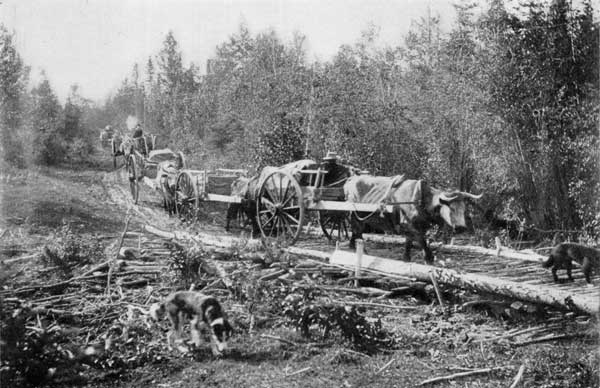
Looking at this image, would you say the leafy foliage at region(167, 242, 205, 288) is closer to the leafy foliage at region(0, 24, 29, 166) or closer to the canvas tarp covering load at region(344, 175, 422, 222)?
the canvas tarp covering load at region(344, 175, 422, 222)

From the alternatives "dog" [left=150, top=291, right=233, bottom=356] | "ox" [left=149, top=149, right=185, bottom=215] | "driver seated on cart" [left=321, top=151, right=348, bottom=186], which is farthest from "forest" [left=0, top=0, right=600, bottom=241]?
"dog" [left=150, top=291, right=233, bottom=356]

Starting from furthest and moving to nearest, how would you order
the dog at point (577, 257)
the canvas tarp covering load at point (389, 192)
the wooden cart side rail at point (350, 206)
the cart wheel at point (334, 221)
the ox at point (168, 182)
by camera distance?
the ox at point (168, 182) → the cart wheel at point (334, 221) → the wooden cart side rail at point (350, 206) → the canvas tarp covering load at point (389, 192) → the dog at point (577, 257)

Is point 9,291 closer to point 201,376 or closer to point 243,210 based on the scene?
point 201,376

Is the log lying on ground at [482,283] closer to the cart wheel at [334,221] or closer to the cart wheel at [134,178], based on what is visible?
the cart wheel at [334,221]

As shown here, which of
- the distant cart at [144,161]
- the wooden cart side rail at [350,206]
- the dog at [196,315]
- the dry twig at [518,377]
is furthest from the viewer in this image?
the distant cart at [144,161]

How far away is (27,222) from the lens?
13016 millimetres

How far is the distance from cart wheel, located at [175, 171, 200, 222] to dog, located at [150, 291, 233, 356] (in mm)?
7089

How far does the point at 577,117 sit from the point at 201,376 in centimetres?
1003

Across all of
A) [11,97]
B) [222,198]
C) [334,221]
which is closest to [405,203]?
[334,221]

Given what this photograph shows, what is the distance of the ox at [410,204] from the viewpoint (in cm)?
857

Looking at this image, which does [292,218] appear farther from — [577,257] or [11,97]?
[11,97]

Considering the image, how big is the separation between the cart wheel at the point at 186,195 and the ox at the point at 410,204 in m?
4.65

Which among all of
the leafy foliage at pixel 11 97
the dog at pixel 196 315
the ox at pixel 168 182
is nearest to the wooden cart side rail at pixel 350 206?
the dog at pixel 196 315

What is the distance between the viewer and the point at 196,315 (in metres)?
5.62
